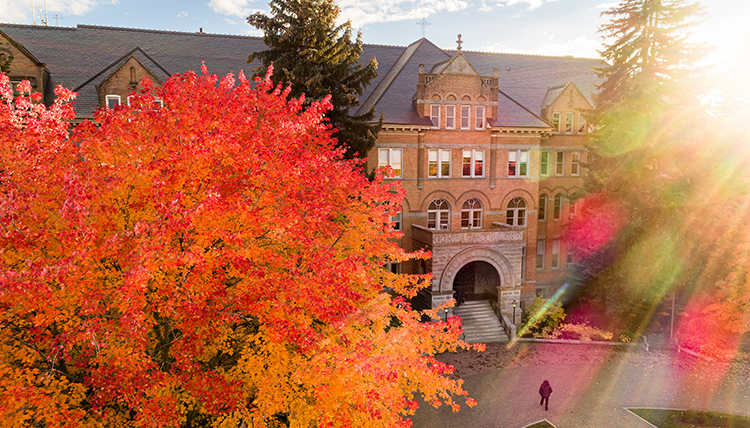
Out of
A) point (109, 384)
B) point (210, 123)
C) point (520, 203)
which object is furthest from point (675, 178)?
point (109, 384)

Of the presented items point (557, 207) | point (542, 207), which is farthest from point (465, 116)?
point (557, 207)

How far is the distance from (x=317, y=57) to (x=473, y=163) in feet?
45.1

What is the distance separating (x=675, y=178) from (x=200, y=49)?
33221mm

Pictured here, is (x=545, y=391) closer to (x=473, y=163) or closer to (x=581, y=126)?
(x=473, y=163)

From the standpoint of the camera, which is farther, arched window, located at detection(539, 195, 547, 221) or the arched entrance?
arched window, located at detection(539, 195, 547, 221)

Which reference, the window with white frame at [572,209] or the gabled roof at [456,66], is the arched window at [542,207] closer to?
the window with white frame at [572,209]

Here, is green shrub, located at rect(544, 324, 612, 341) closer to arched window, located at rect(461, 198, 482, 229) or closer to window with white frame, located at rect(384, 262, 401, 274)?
arched window, located at rect(461, 198, 482, 229)

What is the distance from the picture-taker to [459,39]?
92.5 ft

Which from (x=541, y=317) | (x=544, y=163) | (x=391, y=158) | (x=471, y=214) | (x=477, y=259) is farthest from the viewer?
(x=544, y=163)

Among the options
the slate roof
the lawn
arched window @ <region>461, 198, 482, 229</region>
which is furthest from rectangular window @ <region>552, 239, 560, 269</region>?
the lawn

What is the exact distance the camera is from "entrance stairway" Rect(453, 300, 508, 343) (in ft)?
88.7

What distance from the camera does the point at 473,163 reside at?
98.5 feet

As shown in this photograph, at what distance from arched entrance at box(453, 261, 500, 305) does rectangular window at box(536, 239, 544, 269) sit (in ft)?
16.8

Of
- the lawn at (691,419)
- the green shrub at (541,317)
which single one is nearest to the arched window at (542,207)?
the green shrub at (541,317)
